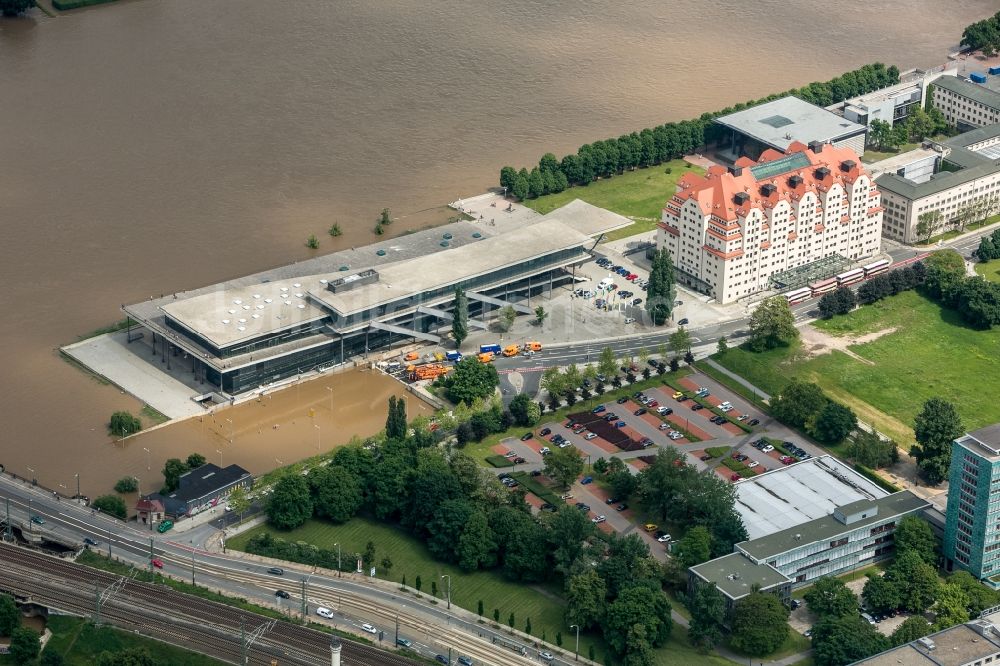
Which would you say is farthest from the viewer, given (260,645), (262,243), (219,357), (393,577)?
(262,243)

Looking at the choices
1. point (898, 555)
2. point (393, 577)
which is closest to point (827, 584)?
point (898, 555)

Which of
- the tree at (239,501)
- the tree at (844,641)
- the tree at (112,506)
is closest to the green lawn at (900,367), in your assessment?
the tree at (844,641)

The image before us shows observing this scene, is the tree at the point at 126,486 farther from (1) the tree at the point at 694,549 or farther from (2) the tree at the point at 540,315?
(1) the tree at the point at 694,549

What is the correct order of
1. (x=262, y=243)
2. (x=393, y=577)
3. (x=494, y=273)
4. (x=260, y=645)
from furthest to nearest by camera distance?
(x=262, y=243) → (x=494, y=273) → (x=393, y=577) → (x=260, y=645)

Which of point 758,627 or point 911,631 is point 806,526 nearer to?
point 758,627

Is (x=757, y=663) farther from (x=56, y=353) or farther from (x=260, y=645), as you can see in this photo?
(x=56, y=353)

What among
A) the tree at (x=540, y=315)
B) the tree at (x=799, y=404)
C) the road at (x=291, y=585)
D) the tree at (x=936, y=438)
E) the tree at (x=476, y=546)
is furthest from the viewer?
the tree at (x=540, y=315)

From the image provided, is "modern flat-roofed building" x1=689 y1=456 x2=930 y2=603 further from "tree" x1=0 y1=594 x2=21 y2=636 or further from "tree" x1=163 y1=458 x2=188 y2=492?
"tree" x1=0 y1=594 x2=21 y2=636
